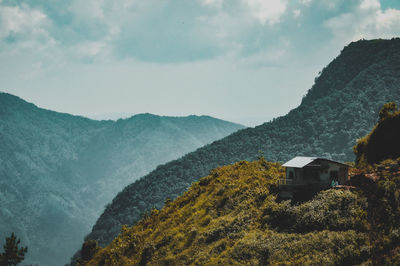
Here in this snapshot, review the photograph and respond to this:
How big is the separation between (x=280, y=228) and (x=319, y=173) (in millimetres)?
7664

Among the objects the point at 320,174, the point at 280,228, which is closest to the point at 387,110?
the point at 320,174

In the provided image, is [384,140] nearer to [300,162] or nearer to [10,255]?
[300,162]

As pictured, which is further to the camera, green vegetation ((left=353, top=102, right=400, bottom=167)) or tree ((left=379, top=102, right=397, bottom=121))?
tree ((left=379, top=102, right=397, bottom=121))

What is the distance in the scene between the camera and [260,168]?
59844 millimetres

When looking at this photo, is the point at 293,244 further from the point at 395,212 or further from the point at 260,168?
the point at 260,168

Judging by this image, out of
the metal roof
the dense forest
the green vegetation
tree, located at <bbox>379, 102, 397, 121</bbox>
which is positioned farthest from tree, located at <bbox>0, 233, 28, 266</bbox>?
tree, located at <bbox>379, 102, 397, 121</bbox>

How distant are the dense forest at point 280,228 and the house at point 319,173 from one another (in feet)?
4.25

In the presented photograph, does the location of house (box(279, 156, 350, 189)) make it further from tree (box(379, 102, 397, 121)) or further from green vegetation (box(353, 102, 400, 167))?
tree (box(379, 102, 397, 121))

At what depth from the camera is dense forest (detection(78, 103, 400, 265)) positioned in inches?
1095

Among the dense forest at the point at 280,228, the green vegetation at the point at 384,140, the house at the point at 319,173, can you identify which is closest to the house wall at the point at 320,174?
the house at the point at 319,173

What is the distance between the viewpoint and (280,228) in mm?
34531

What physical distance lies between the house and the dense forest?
130 centimetres

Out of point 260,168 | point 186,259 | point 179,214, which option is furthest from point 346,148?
point 186,259

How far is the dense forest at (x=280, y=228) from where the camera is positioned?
27.8 meters
